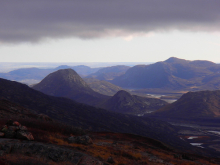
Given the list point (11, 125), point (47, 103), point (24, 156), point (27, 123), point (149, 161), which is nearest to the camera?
point (24, 156)

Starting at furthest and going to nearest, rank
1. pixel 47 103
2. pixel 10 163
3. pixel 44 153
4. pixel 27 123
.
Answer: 1. pixel 47 103
2. pixel 27 123
3. pixel 44 153
4. pixel 10 163

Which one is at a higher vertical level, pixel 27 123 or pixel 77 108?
pixel 27 123

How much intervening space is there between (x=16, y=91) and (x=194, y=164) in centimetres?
13128

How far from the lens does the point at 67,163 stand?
20547 mm

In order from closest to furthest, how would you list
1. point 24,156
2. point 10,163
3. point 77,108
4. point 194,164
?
point 10,163 < point 24,156 < point 194,164 < point 77,108

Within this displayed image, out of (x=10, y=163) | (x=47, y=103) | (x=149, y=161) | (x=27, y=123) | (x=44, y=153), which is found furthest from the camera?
(x=47, y=103)

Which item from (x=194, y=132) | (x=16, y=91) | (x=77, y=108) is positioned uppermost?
(x=16, y=91)

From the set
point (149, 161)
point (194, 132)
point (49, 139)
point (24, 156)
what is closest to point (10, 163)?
point (24, 156)

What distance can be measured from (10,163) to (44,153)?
4416 millimetres

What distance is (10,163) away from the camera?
1744 cm

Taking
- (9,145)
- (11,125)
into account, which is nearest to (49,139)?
(11,125)

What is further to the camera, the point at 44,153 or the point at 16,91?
the point at 16,91

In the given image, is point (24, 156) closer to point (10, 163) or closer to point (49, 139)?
point (10, 163)

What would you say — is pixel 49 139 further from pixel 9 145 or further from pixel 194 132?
pixel 194 132
